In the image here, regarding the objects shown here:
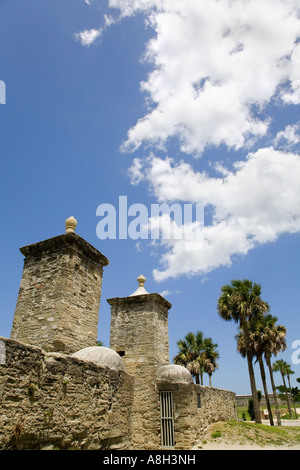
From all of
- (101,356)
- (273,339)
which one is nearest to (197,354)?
(273,339)

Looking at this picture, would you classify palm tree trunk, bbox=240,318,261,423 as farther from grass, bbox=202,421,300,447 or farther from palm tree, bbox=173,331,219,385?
palm tree, bbox=173,331,219,385

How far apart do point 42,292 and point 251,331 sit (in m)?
18.2

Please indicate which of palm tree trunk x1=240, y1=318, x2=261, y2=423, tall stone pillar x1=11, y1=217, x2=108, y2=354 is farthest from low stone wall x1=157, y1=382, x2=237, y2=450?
palm tree trunk x1=240, y1=318, x2=261, y2=423

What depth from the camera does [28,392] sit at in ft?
15.3

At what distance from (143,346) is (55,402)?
21.5 ft

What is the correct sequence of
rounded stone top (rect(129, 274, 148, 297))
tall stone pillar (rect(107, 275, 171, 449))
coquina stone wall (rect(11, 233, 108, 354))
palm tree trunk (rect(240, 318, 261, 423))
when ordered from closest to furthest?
coquina stone wall (rect(11, 233, 108, 354)) → tall stone pillar (rect(107, 275, 171, 449)) → rounded stone top (rect(129, 274, 148, 297)) → palm tree trunk (rect(240, 318, 261, 423))

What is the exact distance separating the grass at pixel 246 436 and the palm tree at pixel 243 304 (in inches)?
194

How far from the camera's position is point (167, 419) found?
10.5 m

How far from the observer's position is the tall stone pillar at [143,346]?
34.7ft

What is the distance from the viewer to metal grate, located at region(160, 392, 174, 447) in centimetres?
1027

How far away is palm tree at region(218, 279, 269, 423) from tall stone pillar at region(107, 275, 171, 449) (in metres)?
8.03

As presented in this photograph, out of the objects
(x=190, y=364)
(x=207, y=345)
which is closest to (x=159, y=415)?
(x=190, y=364)

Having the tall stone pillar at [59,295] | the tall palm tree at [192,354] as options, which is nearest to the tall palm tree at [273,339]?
the tall palm tree at [192,354]

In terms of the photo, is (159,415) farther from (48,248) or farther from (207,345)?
(207,345)
